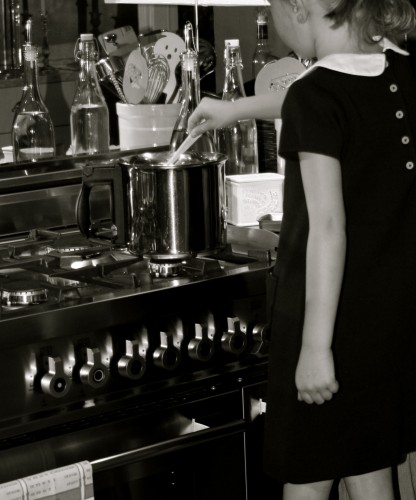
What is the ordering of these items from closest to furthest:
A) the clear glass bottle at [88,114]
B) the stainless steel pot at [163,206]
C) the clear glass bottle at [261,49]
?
the stainless steel pot at [163,206] < the clear glass bottle at [88,114] < the clear glass bottle at [261,49]

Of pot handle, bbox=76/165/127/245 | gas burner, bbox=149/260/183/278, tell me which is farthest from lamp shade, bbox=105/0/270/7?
gas burner, bbox=149/260/183/278

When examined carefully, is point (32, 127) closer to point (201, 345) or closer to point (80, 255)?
point (80, 255)

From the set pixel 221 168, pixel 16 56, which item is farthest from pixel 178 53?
pixel 221 168

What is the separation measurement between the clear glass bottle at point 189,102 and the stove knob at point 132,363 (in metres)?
0.55

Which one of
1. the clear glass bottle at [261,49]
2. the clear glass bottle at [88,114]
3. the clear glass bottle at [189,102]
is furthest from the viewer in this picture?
the clear glass bottle at [261,49]

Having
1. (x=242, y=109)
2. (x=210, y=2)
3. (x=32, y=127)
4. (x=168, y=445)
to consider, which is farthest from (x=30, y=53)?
(x=168, y=445)

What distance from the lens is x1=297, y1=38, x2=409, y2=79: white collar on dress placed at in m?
1.45

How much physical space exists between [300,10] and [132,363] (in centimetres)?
55

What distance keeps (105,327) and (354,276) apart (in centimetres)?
37

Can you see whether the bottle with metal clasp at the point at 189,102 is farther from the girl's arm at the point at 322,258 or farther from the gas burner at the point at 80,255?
the girl's arm at the point at 322,258

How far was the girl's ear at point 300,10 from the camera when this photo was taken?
148 centimetres

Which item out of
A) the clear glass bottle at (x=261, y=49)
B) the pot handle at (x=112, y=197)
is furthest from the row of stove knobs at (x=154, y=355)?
the clear glass bottle at (x=261, y=49)

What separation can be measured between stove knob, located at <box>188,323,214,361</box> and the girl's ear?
504mm

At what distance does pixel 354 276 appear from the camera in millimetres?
1493
